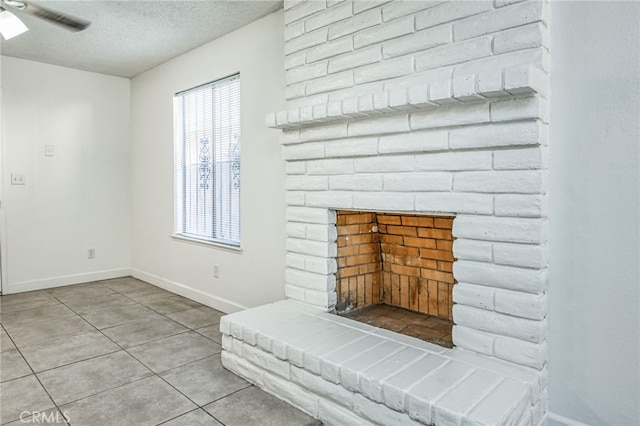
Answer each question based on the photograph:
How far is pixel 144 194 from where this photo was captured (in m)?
4.61

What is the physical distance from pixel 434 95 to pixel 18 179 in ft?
14.1

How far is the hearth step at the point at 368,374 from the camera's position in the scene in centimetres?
143

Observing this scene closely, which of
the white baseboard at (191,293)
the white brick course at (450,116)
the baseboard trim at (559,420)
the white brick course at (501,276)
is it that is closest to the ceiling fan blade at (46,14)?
the white brick course at (450,116)

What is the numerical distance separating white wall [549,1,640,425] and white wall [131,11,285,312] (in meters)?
1.81

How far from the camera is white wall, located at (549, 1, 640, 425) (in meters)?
1.52

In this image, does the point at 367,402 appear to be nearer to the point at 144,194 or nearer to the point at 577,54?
the point at 577,54

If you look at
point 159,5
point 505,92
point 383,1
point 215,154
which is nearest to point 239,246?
point 215,154

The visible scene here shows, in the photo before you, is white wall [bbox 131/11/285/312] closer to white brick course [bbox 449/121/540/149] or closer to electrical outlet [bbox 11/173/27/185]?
electrical outlet [bbox 11/173/27/185]

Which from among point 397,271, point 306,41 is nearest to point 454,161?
point 397,271

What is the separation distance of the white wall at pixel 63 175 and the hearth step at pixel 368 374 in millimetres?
3091

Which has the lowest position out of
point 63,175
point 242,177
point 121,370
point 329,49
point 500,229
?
point 121,370

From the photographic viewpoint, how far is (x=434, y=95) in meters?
1.72

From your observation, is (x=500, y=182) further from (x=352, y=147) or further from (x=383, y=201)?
(x=352, y=147)

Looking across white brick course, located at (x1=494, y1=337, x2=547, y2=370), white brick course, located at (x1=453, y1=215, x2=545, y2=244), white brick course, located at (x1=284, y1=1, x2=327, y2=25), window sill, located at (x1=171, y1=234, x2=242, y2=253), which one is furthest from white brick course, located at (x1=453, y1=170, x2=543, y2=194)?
window sill, located at (x1=171, y1=234, x2=242, y2=253)
